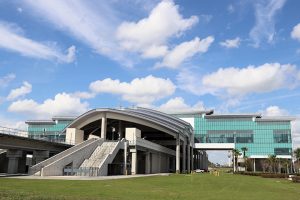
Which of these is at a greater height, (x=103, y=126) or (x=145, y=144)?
(x=103, y=126)

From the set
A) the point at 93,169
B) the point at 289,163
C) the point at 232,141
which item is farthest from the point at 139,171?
the point at 289,163

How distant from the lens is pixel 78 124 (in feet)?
278

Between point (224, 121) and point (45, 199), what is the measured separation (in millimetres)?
107072

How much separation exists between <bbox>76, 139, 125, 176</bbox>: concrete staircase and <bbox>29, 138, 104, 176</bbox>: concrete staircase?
3.02ft

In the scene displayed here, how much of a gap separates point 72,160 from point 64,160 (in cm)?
258

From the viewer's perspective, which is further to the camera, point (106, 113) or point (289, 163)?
point (289, 163)

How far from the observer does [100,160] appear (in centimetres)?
5953

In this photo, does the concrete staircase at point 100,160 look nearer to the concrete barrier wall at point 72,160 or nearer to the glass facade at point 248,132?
the concrete barrier wall at point 72,160

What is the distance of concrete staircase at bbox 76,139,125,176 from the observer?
54.2 m

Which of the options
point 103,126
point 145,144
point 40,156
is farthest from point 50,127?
point 40,156

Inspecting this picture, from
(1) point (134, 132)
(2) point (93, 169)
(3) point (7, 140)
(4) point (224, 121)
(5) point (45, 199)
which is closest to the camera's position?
(5) point (45, 199)

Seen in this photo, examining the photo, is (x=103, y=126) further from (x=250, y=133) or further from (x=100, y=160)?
(x=250, y=133)

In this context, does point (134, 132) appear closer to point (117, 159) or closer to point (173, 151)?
point (117, 159)

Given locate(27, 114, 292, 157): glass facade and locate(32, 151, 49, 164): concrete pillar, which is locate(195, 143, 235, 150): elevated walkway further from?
locate(32, 151, 49, 164): concrete pillar
